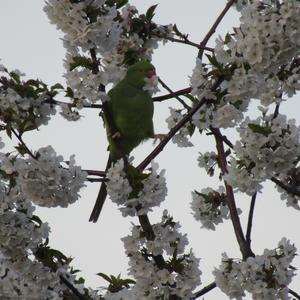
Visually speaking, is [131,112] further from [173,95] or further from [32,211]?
[32,211]

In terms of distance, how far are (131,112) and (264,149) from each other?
94.1 inches

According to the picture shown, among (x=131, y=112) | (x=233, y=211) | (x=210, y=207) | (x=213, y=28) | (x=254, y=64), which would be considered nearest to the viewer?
(x=254, y=64)

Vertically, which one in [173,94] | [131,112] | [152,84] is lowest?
[173,94]

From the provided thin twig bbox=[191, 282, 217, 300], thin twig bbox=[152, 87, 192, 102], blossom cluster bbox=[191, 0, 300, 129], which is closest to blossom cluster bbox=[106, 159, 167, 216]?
blossom cluster bbox=[191, 0, 300, 129]

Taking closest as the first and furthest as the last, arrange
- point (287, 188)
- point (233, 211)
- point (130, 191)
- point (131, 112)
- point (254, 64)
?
1. point (254, 64)
2. point (130, 191)
3. point (287, 188)
4. point (233, 211)
5. point (131, 112)

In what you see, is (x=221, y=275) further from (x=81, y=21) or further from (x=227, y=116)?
(x=81, y=21)

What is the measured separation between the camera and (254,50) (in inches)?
133

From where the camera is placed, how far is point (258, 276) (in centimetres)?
387

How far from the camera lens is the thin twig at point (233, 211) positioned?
13.7ft

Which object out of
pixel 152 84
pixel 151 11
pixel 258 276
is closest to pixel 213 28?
pixel 151 11

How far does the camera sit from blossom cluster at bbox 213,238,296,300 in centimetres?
381

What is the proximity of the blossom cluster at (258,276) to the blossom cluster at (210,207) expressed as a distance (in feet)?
3.43

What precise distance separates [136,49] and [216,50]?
66.4 inches

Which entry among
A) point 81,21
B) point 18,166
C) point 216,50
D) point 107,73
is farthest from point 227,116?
point 18,166
